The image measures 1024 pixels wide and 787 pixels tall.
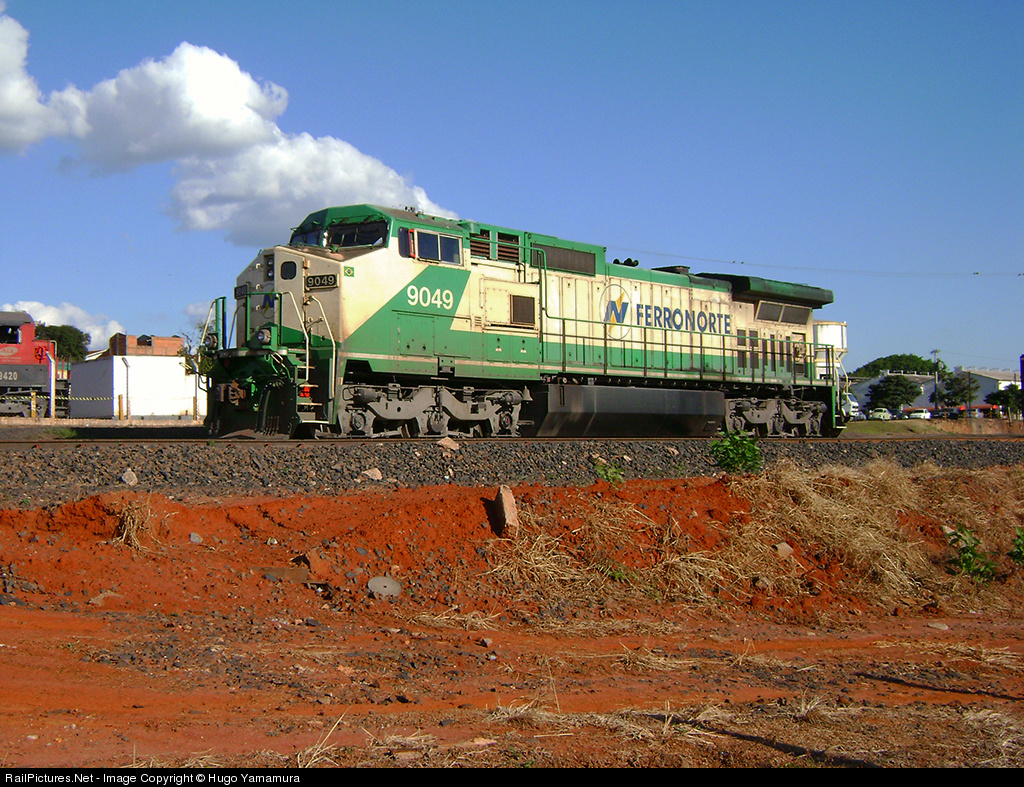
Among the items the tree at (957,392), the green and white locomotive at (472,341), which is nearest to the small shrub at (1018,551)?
the green and white locomotive at (472,341)

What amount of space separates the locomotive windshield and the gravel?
3.65m

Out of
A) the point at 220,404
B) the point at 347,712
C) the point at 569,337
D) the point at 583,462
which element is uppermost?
the point at 569,337

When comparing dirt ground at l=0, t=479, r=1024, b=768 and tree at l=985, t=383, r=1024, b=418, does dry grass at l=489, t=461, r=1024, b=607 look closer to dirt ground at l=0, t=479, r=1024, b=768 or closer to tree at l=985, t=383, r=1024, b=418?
dirt ground at l=0, t=479, r=1024, b=768

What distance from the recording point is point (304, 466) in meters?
9.61

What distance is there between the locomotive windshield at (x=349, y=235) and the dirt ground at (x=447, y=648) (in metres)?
5.61

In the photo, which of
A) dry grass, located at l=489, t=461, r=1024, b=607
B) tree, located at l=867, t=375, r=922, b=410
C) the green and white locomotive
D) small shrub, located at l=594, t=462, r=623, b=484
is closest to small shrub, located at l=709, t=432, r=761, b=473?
dry grass, located at l=489, t=461, r=1024, b=607

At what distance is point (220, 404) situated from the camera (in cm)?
1270

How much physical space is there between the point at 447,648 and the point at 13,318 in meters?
27.3

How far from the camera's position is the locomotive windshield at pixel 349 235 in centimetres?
1329

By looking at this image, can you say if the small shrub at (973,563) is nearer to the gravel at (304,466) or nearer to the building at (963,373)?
the gravel at (304,466)

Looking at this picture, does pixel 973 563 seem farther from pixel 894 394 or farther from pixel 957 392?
pixel 957 392
